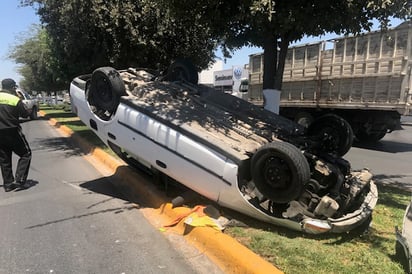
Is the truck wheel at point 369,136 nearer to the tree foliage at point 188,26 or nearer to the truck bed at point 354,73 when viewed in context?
the truck bed at point 354,73

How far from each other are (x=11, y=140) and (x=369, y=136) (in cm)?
1099

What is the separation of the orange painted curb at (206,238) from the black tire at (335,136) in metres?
1.96

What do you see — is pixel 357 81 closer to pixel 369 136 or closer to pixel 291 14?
pixel 369 136

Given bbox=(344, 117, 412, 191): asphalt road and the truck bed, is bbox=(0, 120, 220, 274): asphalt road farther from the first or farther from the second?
the truck bed

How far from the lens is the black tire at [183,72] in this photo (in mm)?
7496

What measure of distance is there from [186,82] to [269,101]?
1.38 meters

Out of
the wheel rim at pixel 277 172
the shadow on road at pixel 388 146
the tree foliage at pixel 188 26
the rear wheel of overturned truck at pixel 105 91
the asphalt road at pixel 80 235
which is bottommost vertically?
the shadow on road at pixel 388 146

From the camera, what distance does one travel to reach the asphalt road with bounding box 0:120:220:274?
416 cm

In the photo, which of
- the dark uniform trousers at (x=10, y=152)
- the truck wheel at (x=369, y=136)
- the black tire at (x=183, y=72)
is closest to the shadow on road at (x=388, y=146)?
the truck wheel at (x=369, y=136)

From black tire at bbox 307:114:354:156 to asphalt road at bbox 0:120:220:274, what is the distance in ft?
7.77

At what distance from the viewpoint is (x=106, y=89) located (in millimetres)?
6449

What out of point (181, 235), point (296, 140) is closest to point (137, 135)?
point (181, 235)

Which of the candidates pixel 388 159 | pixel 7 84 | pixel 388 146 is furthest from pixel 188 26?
pixel 388 146

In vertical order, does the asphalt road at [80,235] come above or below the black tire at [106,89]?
below
